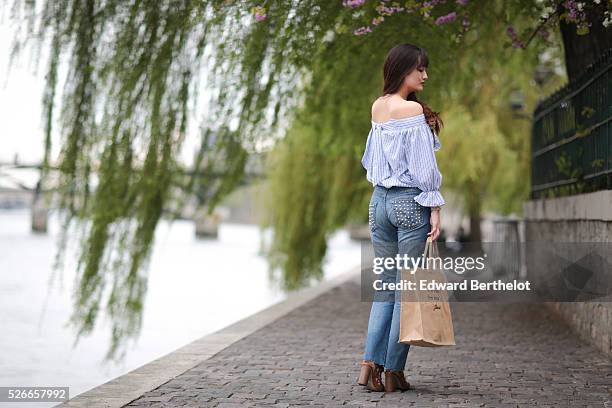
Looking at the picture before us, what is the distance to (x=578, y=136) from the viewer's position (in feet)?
28.8

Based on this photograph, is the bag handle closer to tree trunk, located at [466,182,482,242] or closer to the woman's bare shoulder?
the woman's bare shoulder

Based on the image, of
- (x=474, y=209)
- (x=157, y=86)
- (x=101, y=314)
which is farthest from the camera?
(x=474, y=209)

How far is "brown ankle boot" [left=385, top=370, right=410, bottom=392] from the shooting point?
5367 millimetres

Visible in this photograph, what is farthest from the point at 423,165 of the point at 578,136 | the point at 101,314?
the point at 101,314

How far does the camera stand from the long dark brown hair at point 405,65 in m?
5.14

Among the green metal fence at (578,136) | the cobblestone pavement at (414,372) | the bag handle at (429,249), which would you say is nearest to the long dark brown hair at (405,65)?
the bag handle at (429,249)

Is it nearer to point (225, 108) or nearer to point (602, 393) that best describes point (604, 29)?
point (225, 108)

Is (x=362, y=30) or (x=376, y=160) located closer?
(x=376, y=160)

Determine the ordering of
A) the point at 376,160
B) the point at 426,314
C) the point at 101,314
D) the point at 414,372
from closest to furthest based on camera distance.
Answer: the point at 426,314, the point at 376,160, the point at 414,372, the point at 101,314

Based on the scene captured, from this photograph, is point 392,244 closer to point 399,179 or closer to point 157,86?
point 399,179

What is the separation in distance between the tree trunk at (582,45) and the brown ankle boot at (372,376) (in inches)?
168

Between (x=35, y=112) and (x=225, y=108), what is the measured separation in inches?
65.2

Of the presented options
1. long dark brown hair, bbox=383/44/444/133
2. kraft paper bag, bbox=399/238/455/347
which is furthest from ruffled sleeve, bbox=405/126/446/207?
kraft paper bag, bbox=399/238/455/347

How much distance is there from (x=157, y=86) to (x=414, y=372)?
3454mm
